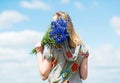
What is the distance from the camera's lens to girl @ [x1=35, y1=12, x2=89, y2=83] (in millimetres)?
6395

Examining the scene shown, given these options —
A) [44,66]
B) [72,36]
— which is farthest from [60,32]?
[44,66]

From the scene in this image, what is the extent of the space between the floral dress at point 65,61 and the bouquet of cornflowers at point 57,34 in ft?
0.28

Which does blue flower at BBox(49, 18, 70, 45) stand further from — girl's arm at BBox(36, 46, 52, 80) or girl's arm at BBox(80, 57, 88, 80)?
girl's arm at BBox(80, 57, 88, 80)

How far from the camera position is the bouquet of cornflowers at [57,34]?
6.38m

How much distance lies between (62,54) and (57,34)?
301 mm

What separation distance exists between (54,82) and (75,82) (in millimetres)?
310

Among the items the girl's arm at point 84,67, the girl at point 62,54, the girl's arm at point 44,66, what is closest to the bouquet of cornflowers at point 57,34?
the girl at point 62,54

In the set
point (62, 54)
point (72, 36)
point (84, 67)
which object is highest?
point (72, 36)

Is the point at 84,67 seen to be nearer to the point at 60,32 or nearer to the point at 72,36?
the point at 72,36

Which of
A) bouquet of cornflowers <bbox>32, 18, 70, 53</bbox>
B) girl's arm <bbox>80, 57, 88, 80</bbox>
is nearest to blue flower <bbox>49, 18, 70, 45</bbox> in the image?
bouquet of cornflowers <bbox>32, 18, 70, 53</bbox>

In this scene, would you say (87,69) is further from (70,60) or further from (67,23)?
(67,23)

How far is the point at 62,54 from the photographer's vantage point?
21.2 feet

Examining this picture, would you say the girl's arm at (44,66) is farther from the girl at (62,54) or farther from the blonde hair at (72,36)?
the blonde hair at (72,36)

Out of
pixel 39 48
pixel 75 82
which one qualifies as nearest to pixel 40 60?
pixel 39 48
